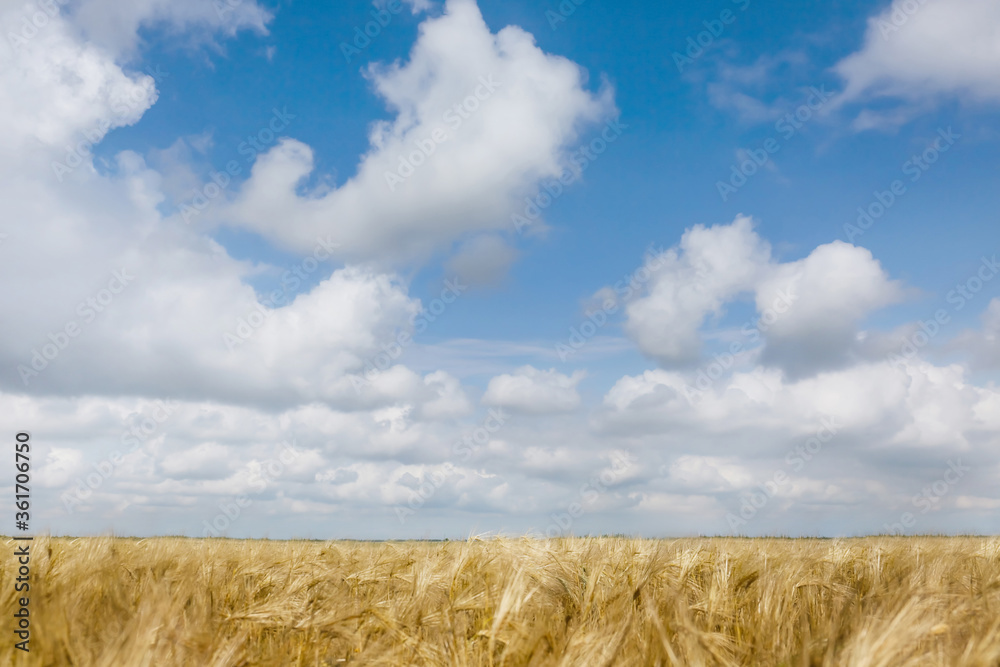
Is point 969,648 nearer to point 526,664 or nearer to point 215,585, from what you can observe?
point 526,664

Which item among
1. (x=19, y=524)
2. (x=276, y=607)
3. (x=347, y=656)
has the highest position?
(x=19, y=524)

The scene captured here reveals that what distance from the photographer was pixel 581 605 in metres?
4.60

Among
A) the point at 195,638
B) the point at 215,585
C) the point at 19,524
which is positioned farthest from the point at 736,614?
the point at 19,524

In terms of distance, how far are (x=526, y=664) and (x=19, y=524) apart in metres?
3.45

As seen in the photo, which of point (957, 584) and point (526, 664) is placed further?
point (957, 584)

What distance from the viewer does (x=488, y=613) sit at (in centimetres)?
407

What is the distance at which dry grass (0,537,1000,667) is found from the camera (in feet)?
9.07

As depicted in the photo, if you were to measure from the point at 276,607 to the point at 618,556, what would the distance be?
144 inches

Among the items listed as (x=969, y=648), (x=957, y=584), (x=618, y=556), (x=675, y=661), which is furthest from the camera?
(x=618, y=556)

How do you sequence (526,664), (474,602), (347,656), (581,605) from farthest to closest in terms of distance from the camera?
(581,605)
(474,602)
(347,656)
(526,664)

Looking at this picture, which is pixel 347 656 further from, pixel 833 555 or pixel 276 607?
pixel 833 555

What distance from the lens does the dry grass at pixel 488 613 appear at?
9.07 ft

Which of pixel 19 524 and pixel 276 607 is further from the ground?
pixel 19 524

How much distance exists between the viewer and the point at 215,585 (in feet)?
16.3
